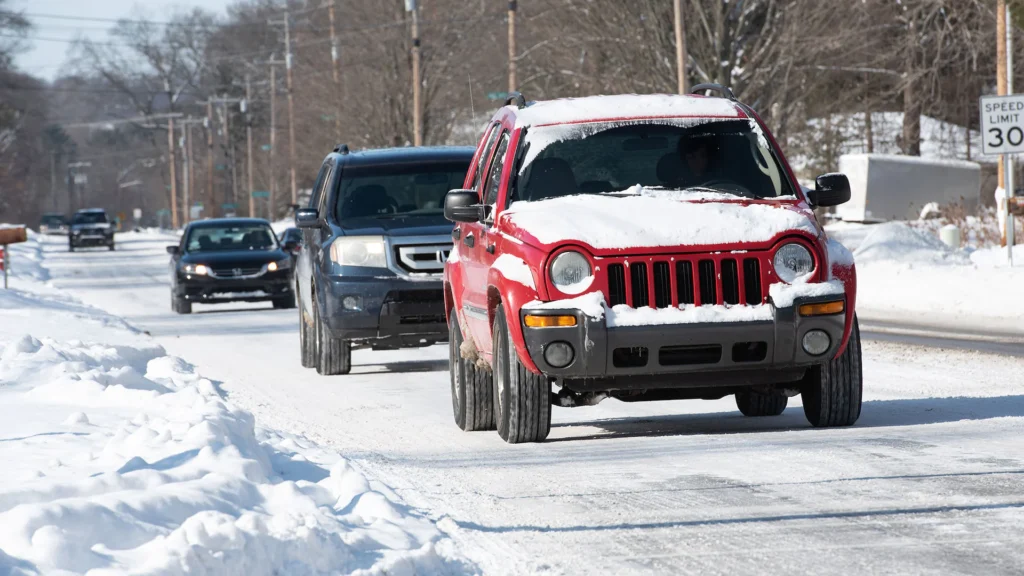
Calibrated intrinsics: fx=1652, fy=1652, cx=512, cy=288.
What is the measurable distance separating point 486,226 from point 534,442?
1295mm

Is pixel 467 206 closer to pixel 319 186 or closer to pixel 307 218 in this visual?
pixel 307 218

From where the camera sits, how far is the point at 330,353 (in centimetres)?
1428

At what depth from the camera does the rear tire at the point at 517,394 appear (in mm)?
8656

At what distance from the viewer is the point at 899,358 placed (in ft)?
47.7

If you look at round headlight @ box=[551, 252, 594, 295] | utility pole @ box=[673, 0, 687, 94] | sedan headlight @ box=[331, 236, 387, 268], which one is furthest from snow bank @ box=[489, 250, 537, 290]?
utility pole @ box=[673, 0, 687, 94]

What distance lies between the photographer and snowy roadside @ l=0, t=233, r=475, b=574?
543cm

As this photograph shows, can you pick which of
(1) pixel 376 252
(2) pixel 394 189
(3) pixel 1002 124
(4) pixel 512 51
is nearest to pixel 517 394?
(1) pixel 376 252

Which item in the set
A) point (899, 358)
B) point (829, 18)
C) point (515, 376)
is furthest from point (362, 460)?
point (829, 18)

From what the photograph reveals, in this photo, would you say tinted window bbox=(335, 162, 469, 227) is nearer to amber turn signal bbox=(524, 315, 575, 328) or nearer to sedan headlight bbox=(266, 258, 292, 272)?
amber turn signal bbox=(524, 315, 575, 328)

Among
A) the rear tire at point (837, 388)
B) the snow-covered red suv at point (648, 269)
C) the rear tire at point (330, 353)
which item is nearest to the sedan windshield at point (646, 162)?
the snow-covered red suv at point (648, 269)

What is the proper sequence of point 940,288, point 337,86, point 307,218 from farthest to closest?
point 337,86, point 940,288, point 307,218

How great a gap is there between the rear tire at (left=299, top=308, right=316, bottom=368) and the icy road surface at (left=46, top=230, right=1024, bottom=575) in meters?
1.31

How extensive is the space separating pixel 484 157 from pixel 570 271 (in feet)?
7.81

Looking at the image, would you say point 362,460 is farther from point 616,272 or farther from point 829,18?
point 829,18
